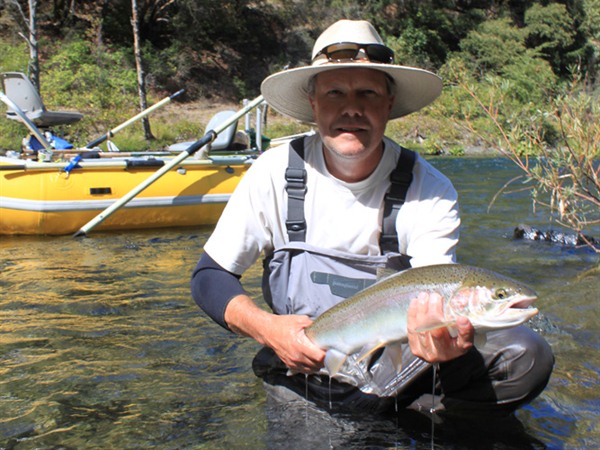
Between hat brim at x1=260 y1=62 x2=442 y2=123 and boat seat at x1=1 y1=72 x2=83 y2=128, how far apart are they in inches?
311

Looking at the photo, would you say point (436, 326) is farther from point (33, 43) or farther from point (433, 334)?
point (33, 43)

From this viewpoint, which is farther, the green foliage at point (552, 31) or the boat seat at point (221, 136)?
the green foliage at point (552, 31)

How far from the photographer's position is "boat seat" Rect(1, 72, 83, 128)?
33.5 ft

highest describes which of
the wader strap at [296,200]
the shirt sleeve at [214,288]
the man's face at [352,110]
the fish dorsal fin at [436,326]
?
the man's face at [352,110]

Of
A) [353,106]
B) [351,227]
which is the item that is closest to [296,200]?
[351,227]

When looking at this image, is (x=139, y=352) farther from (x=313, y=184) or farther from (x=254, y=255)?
(x=313, y=184)

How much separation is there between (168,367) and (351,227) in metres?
1.82

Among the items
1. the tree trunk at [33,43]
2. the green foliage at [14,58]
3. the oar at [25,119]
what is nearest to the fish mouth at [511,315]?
the oar at [25,119]

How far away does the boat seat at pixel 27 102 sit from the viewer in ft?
33.5

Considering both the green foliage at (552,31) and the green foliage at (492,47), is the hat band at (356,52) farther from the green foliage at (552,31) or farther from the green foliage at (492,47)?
the green foliage at (552,31)

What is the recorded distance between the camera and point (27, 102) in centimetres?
1046

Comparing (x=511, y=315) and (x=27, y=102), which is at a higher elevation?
(x=27, y=102)

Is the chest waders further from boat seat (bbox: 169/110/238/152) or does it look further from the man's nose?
boat seat (bbox: 169/110/238/152)

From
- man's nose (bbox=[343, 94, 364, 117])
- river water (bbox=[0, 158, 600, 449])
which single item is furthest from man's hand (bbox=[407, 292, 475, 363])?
man's nose (bbox=[343, 94, 364, 117])
